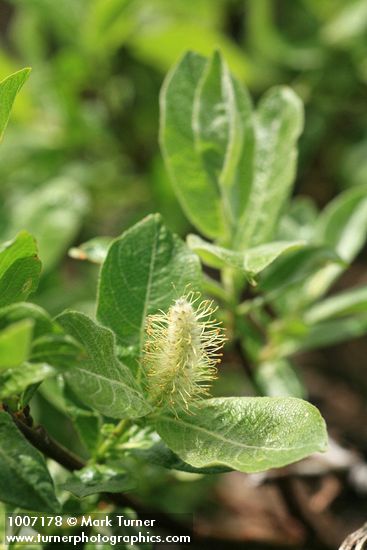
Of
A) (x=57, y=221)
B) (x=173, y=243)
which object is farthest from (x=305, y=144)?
(x=173, y=243)

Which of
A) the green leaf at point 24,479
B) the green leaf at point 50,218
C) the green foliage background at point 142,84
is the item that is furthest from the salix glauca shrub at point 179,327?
the green foliage background at point 142,84

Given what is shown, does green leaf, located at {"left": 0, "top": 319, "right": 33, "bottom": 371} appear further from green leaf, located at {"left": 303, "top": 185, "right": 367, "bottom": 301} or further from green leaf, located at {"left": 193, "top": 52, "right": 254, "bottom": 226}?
green leaf, located at {"left": 303, "top": 185, "right": 367, "bottom": 301}

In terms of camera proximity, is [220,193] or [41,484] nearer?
[41,484]

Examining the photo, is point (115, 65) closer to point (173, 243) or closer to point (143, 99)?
point (143, 99)

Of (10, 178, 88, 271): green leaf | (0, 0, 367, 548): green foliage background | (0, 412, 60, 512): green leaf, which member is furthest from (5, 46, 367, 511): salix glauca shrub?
(0, 0, 367, 548): green foliage background

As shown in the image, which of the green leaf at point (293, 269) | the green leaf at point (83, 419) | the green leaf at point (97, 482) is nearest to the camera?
the green leaf at point (97, 482)

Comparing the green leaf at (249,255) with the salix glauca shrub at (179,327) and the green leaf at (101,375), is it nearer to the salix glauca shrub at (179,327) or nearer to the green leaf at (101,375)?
the salix glauca shrub at (179,327)

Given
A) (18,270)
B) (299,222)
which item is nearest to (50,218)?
(299,222)
